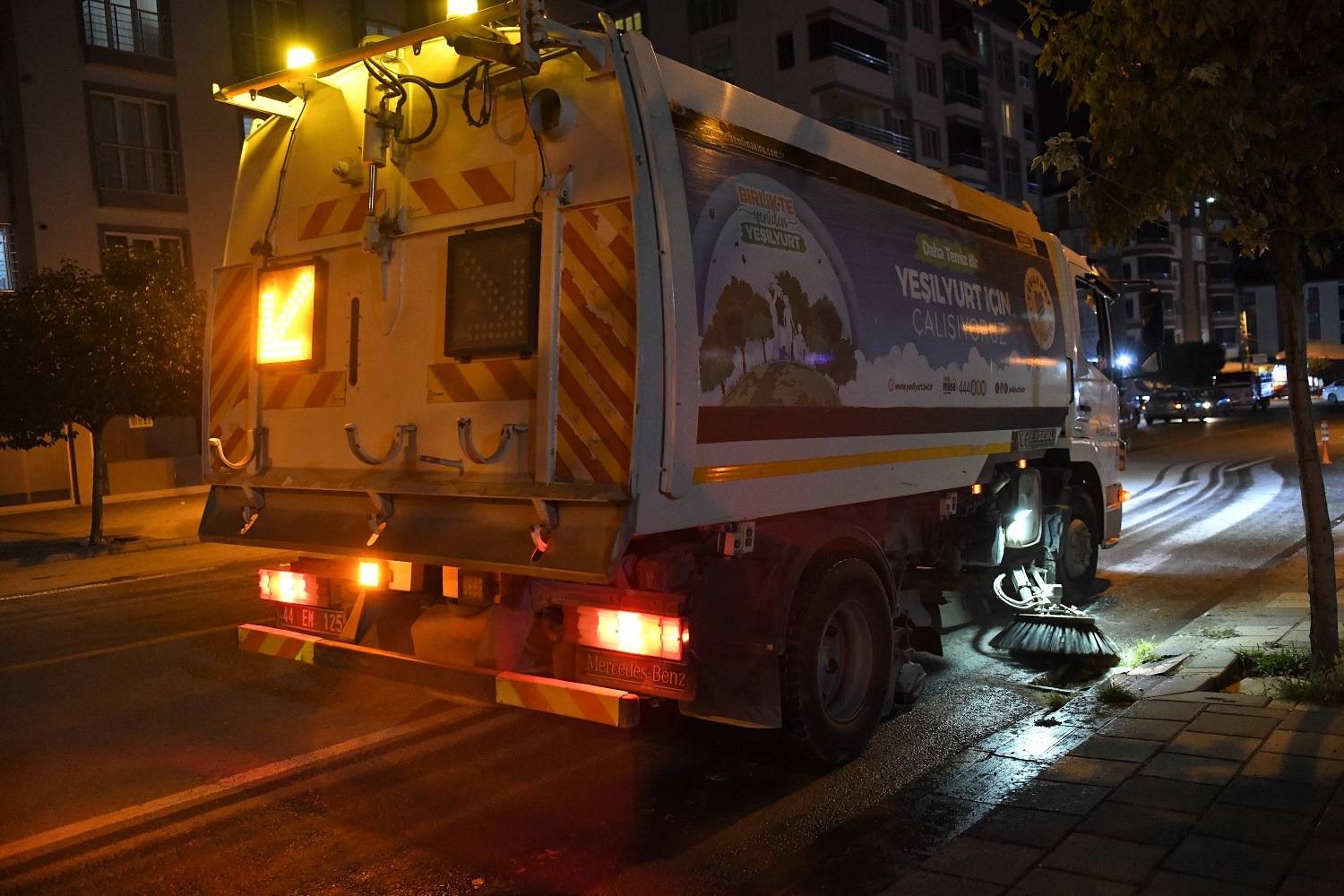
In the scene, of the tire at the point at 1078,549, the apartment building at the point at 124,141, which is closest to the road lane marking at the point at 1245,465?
the tire at the point at 1078,549

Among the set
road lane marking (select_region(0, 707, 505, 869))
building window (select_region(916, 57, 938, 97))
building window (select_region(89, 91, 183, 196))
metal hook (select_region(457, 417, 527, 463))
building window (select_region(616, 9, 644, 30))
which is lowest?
road lane marking (select_region(0, 707, 505, 869))

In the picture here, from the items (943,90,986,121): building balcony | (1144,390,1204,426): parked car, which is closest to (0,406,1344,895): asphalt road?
(1144,390,1204,426): parked car

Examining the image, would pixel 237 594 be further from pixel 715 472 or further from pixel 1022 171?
pixel 1022 171

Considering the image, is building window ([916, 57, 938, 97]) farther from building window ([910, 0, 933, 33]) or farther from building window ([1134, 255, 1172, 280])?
building window ([1134, 255, 1172, 280])

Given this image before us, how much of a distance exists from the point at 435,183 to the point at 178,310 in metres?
14.6

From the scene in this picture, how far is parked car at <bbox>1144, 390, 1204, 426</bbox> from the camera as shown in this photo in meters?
47.3

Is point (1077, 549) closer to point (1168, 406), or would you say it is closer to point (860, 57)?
point (860, 57)

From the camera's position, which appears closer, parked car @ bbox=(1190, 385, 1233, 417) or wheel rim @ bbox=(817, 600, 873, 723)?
wheel rim @ bbox=(817, 600, 873, 723)

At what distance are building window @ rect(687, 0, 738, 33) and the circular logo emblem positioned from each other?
39501 millimetres

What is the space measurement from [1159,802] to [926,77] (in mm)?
51689

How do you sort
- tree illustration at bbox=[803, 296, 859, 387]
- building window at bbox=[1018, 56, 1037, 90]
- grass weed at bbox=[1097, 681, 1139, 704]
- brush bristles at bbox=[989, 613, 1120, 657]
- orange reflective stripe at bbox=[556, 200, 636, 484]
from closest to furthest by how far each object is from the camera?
orange reflective stripe at bbox=[556, 200, 636, 484] → tree illustration at bbox=[803, 296, 859, 387] → grass weed at bbox=[1097, 681, 1139, 704] → brush bristles at bbox=[989, 613, 1120, 657] → building window at bbox=[1018, 56, 1037, 90]

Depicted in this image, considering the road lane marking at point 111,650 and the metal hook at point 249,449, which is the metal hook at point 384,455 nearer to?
the metal hook at point 249,449

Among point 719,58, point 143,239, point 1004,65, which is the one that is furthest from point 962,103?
point 143,239

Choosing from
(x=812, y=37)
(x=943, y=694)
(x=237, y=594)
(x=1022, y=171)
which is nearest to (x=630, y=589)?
(x=943, y=694)
